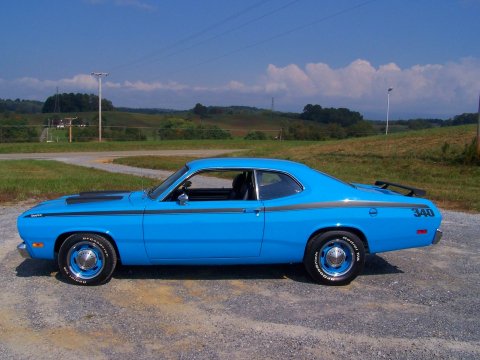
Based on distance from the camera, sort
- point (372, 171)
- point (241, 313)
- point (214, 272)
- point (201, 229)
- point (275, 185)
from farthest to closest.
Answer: point (372, 171) < point (214, 272) < point (275, 185) < point (201, 229) < point (241, 313)

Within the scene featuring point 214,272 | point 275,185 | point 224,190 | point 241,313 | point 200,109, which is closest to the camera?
point 241,313

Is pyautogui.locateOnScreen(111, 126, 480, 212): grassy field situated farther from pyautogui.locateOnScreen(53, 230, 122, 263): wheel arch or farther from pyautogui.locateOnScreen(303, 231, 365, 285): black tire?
pyautogui.locateOnScreen(53, 230, 122, 263): wheel arch

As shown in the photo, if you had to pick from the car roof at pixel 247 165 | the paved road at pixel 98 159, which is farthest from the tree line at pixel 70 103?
the car roof at pixel 247 165

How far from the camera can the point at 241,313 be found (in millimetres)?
4590

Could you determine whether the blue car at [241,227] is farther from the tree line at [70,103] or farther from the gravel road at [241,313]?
the tree line at [70,103]

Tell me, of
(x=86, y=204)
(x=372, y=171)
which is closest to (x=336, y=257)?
(x=86, y=204)

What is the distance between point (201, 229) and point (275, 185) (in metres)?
0.94

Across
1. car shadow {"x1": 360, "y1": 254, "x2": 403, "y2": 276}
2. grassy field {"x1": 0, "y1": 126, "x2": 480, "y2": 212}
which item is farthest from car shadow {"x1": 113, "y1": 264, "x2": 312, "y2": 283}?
grassy field {"x1": 0, "y1": 126, "x2": 480, "y2": 212}

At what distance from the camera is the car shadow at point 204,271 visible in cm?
562

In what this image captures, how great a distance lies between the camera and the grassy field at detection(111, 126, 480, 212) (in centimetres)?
1265

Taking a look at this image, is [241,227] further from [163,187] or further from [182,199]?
[163,187]

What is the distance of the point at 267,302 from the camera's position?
4863 mm

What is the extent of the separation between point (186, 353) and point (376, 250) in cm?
254

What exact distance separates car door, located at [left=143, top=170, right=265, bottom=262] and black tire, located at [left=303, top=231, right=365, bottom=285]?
602 mm
